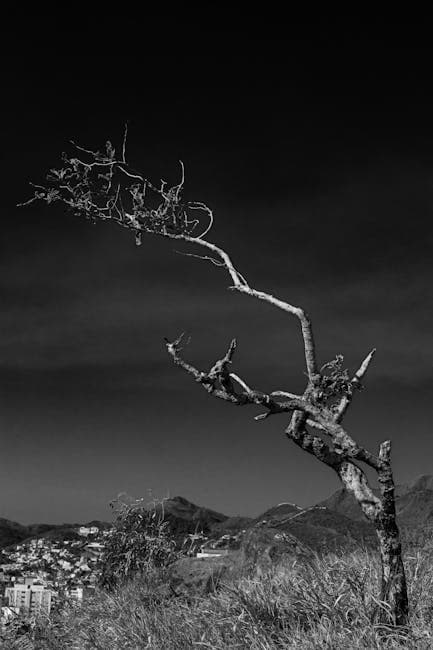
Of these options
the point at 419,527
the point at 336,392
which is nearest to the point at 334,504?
the point at 419,527

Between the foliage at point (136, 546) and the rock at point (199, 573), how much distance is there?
17.2 inches

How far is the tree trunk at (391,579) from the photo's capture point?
7152 mm

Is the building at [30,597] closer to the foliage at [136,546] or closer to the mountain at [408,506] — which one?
the foliage at [136,546]

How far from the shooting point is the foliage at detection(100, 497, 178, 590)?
1291cm

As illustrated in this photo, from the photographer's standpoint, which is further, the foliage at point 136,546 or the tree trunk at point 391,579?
the foliage at point 136,546

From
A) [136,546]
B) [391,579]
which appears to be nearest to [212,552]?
[136,546]

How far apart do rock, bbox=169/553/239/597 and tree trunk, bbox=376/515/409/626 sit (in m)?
3.99

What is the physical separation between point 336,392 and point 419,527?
751 cm

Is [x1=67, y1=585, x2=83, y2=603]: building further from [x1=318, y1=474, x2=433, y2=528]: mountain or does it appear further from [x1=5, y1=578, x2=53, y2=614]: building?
[x1=318, y1=474, x2=433, y2=528]: mountain

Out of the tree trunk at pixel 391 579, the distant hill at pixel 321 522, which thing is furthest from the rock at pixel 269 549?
the tree trunk at pixel 391 579

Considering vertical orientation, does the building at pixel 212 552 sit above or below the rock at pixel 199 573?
above

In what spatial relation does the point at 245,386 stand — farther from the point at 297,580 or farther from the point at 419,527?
the point at 419,527

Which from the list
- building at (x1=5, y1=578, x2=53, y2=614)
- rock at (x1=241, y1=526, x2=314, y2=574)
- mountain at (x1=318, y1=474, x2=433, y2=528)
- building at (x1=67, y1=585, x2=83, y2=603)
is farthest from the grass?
mountain at (x1=318, y1=474, x2=433, y2=528)

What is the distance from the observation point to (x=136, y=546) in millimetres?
13406
